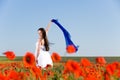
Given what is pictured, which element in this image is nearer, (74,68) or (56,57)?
(74,68)

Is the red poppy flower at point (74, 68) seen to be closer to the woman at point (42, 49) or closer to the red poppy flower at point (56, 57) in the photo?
the red poppy flower at point (56, 57)

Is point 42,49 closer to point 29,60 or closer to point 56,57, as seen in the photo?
point 56,57

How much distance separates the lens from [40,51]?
11.0 meters

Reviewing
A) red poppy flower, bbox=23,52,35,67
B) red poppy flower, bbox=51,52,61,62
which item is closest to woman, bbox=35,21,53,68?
red poppy flower, bbox=51,52,61,62

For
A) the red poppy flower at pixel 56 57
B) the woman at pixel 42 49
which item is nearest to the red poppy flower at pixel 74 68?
the red poppy flower at pixel 56 57

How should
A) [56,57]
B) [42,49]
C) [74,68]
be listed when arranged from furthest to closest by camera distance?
[42,49], [56,57], [74,68]

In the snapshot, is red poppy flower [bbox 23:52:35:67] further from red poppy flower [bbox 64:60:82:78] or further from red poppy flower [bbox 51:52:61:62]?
red poppy flower [bbox 51:52:61:62]

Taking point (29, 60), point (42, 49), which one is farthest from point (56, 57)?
point (42, 49)

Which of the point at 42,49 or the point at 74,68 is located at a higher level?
the point at 42,49

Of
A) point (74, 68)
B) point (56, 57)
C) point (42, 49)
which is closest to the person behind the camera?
point (74, 68)

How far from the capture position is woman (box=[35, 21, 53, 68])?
35.1 feet

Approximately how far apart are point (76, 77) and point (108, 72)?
319 millimetres

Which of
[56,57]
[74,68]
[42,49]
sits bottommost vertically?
[74,68]

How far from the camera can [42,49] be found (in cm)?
1098
